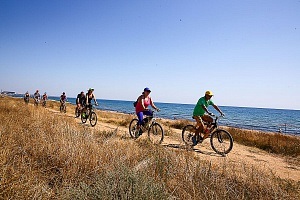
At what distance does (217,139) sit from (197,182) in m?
5.12

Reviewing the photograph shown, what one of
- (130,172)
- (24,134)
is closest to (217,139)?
(130,172)

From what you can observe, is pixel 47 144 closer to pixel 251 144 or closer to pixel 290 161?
pixel 290 161

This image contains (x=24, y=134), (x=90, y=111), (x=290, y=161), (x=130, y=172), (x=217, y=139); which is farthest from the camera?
(x=90, y=111)

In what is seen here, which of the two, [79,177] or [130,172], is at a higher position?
[130,172]

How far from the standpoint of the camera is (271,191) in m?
3.42

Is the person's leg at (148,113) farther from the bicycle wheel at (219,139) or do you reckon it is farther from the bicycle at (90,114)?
the bicycle at (90,114)

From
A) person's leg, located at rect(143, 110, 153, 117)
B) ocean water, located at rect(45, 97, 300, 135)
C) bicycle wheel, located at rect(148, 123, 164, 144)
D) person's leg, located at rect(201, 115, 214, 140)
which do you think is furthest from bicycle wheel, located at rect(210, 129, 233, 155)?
ocean water, located at rect(45, 97, 300, 135)

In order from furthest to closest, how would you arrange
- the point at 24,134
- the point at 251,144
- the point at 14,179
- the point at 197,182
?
the point at 251,144, the point at 24,134, the point at 197,182, the point at 14,179

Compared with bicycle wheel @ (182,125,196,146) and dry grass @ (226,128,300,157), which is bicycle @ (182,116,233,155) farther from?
dry grass @ (226,128,300,157)

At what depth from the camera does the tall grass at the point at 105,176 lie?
2945mm

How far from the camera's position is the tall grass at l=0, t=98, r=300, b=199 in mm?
2945

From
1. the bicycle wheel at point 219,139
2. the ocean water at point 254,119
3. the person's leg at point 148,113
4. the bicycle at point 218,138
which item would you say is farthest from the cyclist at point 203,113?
the ocean water at point 254,119

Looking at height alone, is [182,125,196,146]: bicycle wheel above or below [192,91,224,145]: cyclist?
below

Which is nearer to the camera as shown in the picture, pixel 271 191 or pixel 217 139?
pixel 271 191
